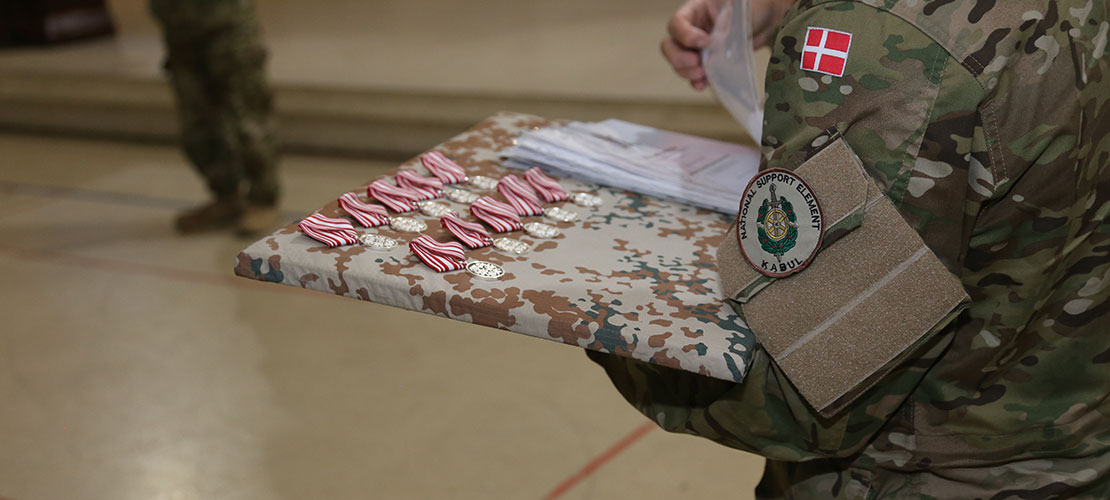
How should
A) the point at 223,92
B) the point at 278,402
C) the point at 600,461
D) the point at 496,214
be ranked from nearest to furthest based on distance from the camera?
1. the point at 496,214
2. the point at 600,461
3. the point at 278,402
4. the point at 223,92

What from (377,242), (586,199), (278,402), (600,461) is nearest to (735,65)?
(586,199)

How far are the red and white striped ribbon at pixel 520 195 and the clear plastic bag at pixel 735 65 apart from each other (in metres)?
0.24

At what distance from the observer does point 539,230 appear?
91 cm

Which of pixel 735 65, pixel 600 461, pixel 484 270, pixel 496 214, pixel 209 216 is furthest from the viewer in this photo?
pixel 209 216

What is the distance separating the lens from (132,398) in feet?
6.90

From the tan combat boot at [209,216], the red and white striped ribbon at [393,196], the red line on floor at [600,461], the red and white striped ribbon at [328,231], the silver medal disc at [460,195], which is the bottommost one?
the tan combat boot at [209,216]

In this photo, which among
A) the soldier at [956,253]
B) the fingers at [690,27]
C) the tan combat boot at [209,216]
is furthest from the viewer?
the tan combat boot at [209,216]

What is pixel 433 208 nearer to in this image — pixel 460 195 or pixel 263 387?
pixel 460 195

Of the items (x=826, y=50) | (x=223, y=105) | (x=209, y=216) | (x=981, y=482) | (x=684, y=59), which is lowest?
(x=209, y=216)

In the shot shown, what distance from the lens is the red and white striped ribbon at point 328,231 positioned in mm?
847

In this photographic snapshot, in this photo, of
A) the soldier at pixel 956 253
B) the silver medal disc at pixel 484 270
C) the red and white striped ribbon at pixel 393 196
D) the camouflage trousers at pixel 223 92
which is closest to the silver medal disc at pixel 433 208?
the red and white striped ribbon at pixel 393 196

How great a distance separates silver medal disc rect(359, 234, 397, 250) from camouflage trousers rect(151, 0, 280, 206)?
2.10 m

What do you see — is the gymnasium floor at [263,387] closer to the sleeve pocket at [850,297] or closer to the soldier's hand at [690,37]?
the soldier's hand at [690,37]

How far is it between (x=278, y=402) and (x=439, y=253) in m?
1.37
